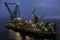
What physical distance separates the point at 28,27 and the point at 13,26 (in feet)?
0.63

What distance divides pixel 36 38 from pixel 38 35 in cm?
3

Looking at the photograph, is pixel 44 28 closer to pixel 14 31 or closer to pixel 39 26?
pixel 39 26

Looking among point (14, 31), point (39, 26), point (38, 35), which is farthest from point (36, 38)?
point (14, 31)

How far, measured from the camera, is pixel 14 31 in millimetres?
Answer: 1432

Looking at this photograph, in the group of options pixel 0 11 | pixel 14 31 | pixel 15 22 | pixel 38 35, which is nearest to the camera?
pixel 38 35

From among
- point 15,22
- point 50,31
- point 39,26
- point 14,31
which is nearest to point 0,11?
point 15,22

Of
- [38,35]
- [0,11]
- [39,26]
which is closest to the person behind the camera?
[38,35]

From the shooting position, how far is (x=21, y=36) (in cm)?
138

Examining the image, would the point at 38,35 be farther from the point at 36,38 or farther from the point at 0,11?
the point at 0,11

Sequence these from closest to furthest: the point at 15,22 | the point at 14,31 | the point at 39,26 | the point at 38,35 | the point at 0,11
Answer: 1. the point at 38,35
2. the point at 39,26
3. the point at 14,31
4. the point at 15,22
5. the point at 0,11

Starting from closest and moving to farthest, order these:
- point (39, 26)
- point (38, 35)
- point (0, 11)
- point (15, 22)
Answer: point (38, 35) → point (39, 26) → point (15, 22) → point (0, 11)

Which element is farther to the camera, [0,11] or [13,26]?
[0,11]

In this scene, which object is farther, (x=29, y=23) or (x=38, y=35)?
(x=29, y=23)

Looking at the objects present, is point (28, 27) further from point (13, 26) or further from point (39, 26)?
point (13, 26)
